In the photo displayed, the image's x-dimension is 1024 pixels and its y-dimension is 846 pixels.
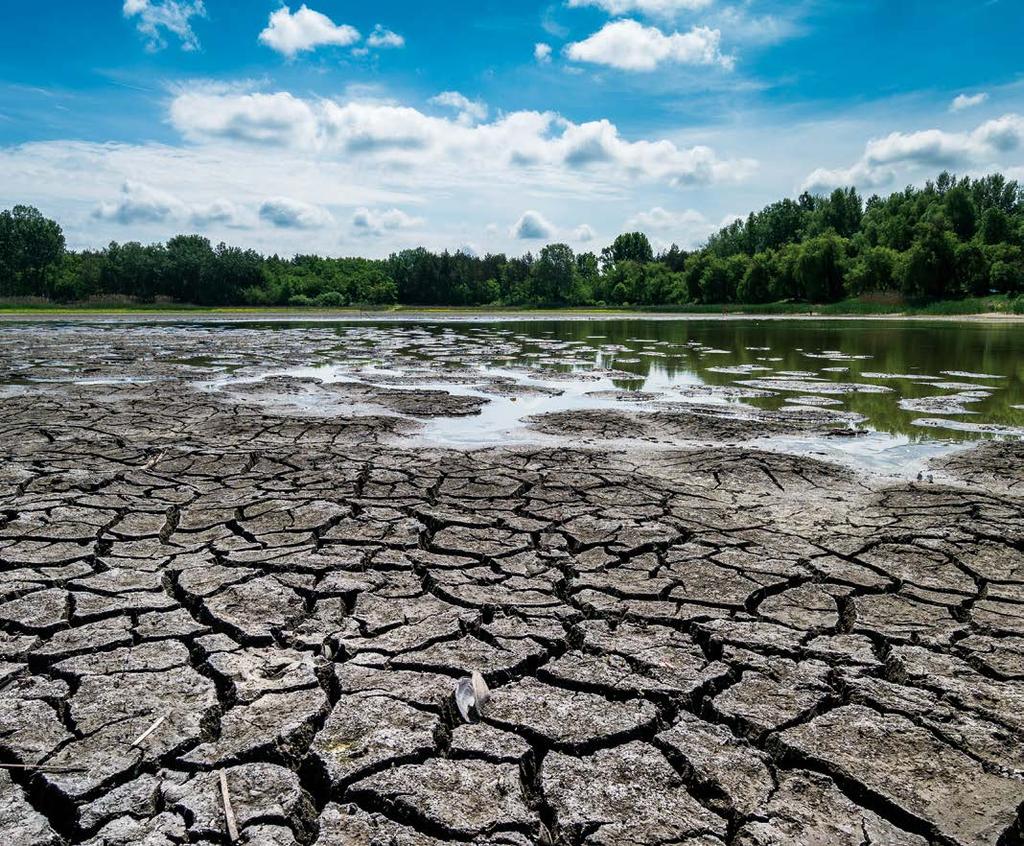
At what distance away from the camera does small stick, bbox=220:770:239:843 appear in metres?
2.08

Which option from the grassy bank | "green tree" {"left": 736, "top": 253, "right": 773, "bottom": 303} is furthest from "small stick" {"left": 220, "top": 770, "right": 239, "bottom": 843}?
"green tree" {"left": 736, "top": 253, "right": 773, "bottom": 303}

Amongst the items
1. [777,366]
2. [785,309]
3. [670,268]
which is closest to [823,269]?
[785,309]

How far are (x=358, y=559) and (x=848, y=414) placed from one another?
24.0ft

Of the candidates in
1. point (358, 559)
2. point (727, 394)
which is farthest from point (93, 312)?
point (358, 559)

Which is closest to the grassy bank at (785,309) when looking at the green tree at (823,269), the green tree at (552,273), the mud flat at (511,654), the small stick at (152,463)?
the green tree at (823,269)

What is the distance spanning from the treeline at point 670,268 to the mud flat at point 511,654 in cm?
5224

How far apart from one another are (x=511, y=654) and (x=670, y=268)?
105 metres

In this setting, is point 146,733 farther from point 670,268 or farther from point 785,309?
point 670,268

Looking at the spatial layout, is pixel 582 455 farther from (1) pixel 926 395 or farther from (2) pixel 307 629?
(1) pixel 926 395

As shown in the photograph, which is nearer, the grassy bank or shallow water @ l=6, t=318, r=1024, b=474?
shallow water @ l=6, t=318, r=1024, b=474

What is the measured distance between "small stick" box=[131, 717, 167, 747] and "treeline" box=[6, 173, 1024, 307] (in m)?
55.3

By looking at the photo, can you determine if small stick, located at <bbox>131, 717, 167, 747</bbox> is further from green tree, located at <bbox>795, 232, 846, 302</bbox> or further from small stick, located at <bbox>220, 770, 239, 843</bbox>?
green tree, located at <bbox>795, 232, 846, 302</bbox>

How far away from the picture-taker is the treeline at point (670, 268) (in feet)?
166

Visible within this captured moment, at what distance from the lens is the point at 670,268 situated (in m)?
104
